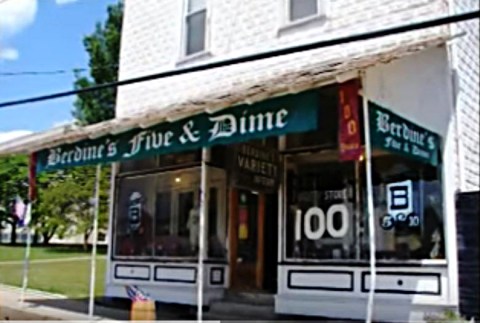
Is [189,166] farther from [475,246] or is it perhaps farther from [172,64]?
[475,246]

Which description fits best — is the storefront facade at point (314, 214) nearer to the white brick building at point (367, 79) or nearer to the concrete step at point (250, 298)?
the white brick building at point (367, 79)

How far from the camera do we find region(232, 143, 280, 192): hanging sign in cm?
966

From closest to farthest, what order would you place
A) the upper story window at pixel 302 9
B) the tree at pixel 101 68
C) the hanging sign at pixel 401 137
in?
the hanging sign at pixel 401 137 → the upper story window at pixel 302 9 → the tree at pixel 101 68

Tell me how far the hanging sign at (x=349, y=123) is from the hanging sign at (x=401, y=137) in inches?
19.1

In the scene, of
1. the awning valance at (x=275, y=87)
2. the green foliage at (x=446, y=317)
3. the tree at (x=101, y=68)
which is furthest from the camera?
the tree at (x=101, y=68)

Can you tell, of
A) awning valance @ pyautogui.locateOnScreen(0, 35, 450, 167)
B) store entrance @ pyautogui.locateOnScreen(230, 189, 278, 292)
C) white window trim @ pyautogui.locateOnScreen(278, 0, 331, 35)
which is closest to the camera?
awning valance @ pyautogui.locateOnScreen(0, 35, 450, 167)

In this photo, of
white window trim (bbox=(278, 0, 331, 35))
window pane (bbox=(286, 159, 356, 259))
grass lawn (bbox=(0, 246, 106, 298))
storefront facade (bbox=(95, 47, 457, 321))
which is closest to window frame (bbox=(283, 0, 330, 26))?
white window trim (bbox=(278, 0, 331, 35))

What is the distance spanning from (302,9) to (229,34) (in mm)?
1583

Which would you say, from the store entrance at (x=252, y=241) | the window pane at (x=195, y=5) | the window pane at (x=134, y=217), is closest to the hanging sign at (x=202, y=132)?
the window pane at (x=134, y=217)

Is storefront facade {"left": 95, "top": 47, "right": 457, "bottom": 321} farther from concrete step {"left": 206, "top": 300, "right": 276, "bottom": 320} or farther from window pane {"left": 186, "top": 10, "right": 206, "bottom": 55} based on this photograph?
window pane {"left": 186, "top": 10, "right": 206, "bottom": 55}

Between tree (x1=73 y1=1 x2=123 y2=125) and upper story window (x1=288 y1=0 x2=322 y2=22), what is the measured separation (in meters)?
14.9

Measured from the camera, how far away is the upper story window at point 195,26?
11.8m

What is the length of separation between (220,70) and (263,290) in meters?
3.99

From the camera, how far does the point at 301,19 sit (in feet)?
33.4
